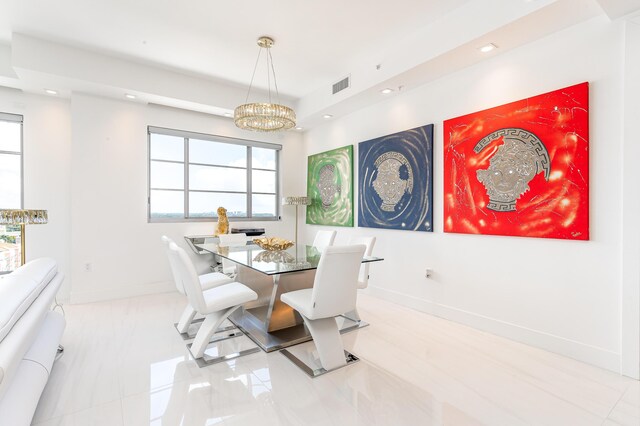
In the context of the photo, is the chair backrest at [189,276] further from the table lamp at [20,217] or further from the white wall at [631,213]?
the white wall at [631,213]

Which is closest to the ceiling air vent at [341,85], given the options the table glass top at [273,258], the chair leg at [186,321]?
the table glass top at [273,258]

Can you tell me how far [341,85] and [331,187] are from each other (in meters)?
1.62

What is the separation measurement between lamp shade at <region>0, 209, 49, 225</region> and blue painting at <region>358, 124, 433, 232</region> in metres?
3.58

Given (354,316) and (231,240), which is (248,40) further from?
(354,316)

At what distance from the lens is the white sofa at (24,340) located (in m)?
1.34

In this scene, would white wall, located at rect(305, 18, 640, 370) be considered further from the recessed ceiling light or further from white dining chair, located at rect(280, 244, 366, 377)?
white dining chair, located at rect(280, 244, 366, 377)

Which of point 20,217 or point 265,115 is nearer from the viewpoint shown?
point 20,217

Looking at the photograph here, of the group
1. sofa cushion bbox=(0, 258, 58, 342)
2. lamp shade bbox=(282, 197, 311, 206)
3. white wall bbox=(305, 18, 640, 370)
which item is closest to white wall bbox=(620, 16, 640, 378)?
white wall bbox=(305, 18, 640, 370)

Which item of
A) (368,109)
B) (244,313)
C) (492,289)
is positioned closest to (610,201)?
(492,289)

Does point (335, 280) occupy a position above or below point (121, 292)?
above

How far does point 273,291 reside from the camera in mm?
2951

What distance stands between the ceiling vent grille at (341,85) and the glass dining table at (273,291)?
2307 mm

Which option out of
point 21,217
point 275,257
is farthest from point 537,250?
point 21,217

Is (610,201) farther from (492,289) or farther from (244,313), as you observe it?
(244,313)
